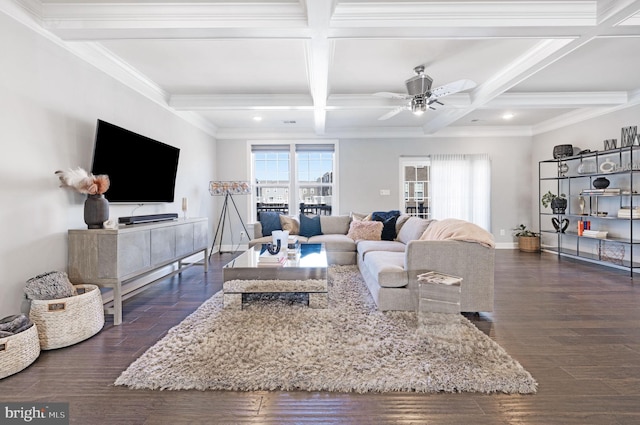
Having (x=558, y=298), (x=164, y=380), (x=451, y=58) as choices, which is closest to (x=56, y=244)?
(x=164, y=380)

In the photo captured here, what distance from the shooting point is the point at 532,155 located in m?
6.71

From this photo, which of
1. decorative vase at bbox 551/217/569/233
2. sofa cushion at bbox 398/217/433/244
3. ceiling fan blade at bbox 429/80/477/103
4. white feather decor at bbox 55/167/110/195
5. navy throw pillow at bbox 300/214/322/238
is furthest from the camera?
decorative vase at bbox 551/217/569/233

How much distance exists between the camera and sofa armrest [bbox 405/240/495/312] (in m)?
2.76

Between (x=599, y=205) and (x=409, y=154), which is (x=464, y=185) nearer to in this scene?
(x=409, y=154)

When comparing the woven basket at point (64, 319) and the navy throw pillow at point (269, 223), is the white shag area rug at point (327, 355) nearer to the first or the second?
the woven basket at point (64, 319)

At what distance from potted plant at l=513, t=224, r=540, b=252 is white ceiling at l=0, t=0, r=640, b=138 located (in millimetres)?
2245

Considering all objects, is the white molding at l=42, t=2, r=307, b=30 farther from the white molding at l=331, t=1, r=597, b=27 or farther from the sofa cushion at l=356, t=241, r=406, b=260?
the sofa cushion at l=356, t=241, r=406, b=260

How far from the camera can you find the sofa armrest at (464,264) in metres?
2.76

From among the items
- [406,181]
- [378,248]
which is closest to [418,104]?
[378,248]

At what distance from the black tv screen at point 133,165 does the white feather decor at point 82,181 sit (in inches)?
9.9

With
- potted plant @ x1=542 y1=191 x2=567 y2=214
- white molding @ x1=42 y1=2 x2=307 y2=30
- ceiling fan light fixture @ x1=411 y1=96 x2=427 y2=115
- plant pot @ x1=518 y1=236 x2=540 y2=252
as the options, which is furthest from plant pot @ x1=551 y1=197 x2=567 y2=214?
white molding @ x1=42 y1=2 x2=307 y2=30

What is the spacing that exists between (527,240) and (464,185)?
1.63 metres

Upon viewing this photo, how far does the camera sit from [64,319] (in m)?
2.26

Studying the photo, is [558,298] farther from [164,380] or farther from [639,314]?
[164,380]
